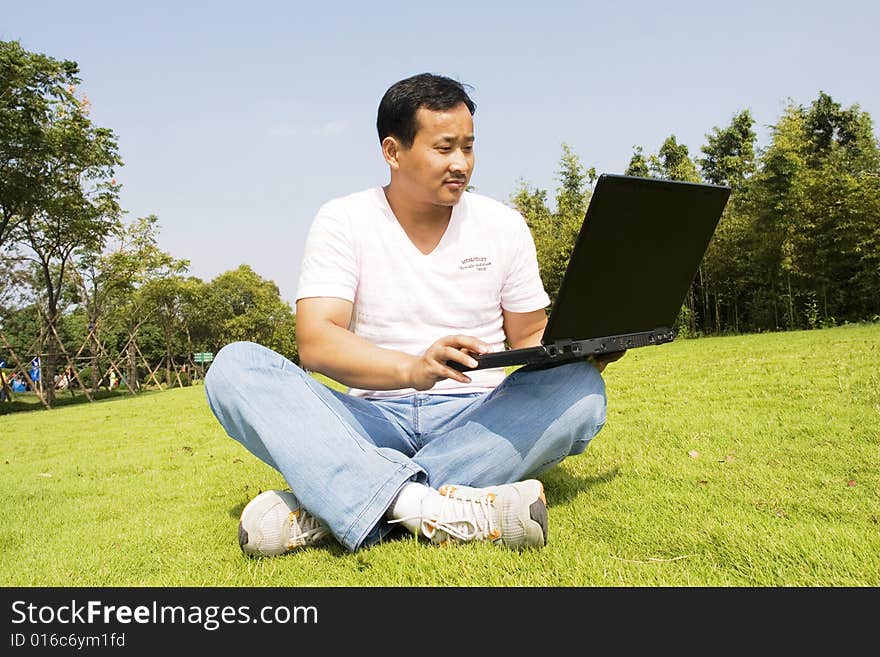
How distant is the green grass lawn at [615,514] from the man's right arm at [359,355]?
536 mm

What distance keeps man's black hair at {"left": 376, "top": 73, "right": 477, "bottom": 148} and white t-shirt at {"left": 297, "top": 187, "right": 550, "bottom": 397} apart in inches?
12.5

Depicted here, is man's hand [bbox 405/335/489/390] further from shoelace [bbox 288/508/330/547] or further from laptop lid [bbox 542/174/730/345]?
shoelace [bbox 288/508/330/547]

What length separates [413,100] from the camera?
8.65ft

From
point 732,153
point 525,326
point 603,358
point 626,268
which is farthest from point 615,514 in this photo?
point 732,153

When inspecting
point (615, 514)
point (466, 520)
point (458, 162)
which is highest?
point (458, 162)

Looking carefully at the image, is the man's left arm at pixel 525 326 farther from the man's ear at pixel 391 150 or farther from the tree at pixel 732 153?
the tree at pixel 732 153

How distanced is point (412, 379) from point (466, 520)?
483 mm

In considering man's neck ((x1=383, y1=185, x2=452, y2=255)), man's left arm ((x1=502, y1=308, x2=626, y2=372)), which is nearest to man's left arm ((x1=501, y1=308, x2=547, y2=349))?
man's left arm ((x1=502, y1=308, x2=626, y2=372))

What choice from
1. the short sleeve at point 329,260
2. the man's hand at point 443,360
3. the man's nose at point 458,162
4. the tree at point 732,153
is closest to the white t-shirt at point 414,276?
the short sleeve at point 329,260

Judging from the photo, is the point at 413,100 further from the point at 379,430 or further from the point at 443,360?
the point at 379,430

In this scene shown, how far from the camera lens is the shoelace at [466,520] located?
2.20 m

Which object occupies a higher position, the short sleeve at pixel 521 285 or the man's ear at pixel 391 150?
the man's ear at pixel 391 150
